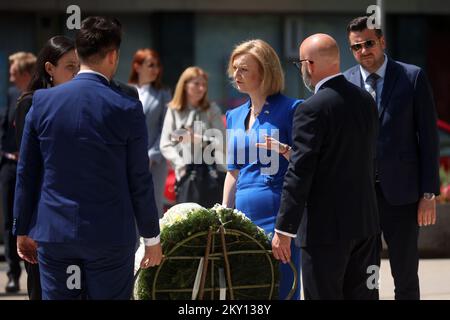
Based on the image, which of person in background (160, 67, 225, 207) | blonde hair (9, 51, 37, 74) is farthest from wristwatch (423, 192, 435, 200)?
blonde hair (9, 51, 37, 74)

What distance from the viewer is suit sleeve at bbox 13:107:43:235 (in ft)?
16.1

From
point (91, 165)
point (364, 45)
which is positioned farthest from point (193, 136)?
point (91, 165)

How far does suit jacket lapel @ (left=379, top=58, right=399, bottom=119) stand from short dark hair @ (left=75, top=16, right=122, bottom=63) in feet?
7.00

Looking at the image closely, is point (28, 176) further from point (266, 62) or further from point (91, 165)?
point (266, 62)

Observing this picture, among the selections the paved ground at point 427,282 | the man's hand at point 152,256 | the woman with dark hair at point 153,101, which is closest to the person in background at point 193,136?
the woman with dark hair at point 153,101

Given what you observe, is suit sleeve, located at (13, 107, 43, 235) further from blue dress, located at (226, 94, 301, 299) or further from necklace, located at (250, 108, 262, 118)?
necklace, located at (250, 108, 262, 118)

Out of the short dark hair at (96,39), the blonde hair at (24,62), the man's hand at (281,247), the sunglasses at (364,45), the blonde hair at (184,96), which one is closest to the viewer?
the short dark hair at (96,39)

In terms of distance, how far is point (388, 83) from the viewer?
21.2 ft

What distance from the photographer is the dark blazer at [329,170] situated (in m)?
5.15

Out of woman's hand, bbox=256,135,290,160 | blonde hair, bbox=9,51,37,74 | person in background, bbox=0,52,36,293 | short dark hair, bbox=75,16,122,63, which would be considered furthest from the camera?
blonde hair, bbox=9,51,37,74

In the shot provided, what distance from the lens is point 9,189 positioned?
30.0 feet

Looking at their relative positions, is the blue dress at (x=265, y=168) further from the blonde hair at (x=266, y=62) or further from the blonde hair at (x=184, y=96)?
the blonde hair at (x=184, y=96)

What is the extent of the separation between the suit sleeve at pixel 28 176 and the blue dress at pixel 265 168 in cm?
163
